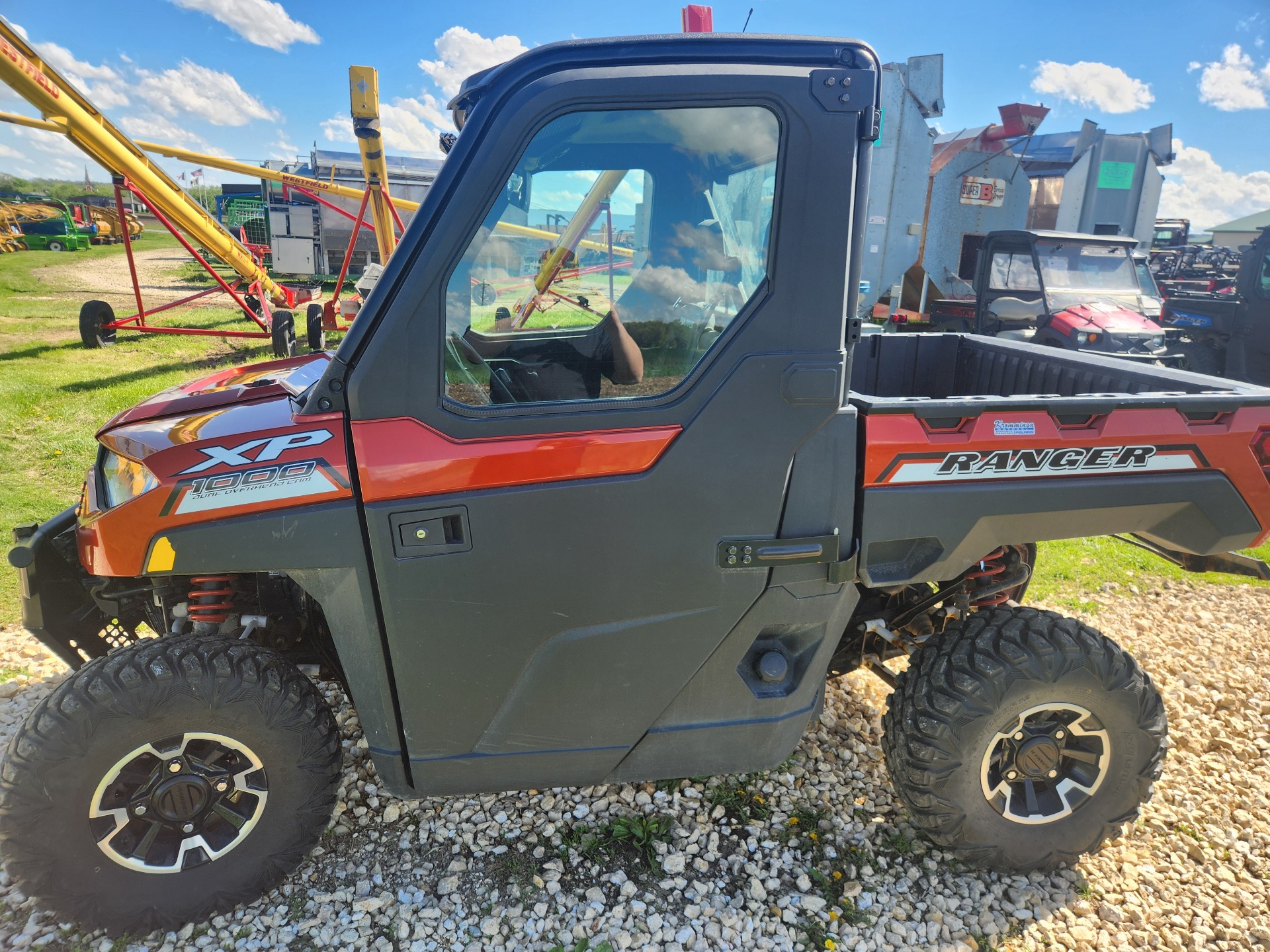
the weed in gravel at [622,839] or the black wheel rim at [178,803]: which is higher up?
the black wheel rim at [178,803]

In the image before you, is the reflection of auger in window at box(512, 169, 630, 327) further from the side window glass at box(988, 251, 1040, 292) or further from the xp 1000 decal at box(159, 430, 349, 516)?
the side window glass at box(988, 251, 1040, 292)

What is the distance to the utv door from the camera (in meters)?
1.93

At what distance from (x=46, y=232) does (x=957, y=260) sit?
31312 mm

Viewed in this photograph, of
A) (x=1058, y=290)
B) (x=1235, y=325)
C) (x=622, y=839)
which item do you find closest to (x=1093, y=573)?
(x=622, y=839)

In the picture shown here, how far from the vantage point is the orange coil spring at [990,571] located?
9.19 feet

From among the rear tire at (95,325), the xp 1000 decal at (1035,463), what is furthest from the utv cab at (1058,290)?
the rear tire at (95,325)

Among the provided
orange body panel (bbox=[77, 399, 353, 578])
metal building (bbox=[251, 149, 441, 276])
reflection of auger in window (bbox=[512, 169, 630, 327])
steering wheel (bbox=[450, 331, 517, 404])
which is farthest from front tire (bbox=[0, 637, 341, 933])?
metal building (bbox=[251, 149, 441, 276])

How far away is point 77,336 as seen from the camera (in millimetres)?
12219

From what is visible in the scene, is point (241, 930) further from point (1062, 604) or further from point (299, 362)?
point (1062, 604)

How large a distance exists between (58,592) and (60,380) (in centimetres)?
861

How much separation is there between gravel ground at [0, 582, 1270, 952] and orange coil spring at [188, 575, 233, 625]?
0.92m

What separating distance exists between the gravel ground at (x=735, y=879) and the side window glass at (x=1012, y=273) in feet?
27.5

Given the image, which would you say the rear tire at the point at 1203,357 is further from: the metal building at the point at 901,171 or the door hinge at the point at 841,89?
the door hinge at the point at 841,89

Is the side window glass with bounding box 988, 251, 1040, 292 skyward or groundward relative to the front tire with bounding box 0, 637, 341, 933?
skyward
